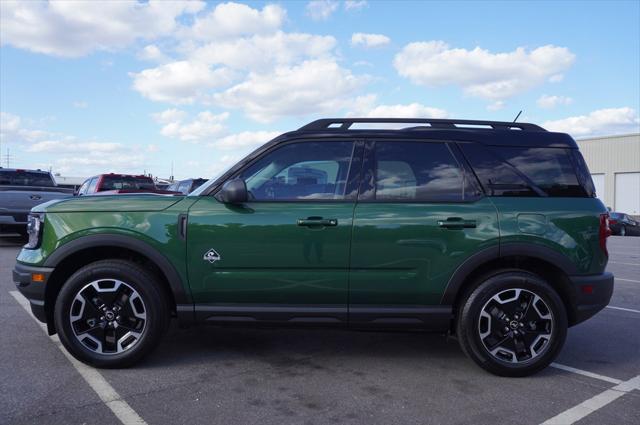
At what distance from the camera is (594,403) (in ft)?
11.8

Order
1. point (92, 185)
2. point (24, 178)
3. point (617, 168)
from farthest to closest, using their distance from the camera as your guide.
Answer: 1. point (617, 168)
2. point (92, 185)
3. point (24, 178)

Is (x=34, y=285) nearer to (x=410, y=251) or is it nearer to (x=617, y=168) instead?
(x=410, y=251)

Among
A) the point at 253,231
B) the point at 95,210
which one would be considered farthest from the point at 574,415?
the point at 95,210

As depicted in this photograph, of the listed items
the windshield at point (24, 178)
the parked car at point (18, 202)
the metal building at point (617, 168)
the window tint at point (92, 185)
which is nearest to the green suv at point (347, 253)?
the parked car at point (18, 202)

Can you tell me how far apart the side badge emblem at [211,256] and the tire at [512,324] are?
6.23 ft

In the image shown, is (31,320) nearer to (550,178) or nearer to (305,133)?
(305,133)

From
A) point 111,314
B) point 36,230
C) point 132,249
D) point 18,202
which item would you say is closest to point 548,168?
point 132,249

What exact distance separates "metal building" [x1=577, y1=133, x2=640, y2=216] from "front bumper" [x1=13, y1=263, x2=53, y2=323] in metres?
42.1

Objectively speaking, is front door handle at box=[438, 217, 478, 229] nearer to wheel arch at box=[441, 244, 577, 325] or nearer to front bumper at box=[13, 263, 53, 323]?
wheel arch at box=[441, 244, 577, 325]

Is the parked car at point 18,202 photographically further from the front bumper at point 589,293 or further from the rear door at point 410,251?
the front bumper at point 589,293

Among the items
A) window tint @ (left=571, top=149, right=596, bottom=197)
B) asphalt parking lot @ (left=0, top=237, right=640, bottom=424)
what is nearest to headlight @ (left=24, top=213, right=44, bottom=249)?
asphalt parking lot @ (left=0, top=237, right=640, bottom=424)

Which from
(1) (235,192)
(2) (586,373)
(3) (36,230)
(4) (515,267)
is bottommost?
(2) (586,373)

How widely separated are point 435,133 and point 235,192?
1.66 meters

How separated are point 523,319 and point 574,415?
82 cm
